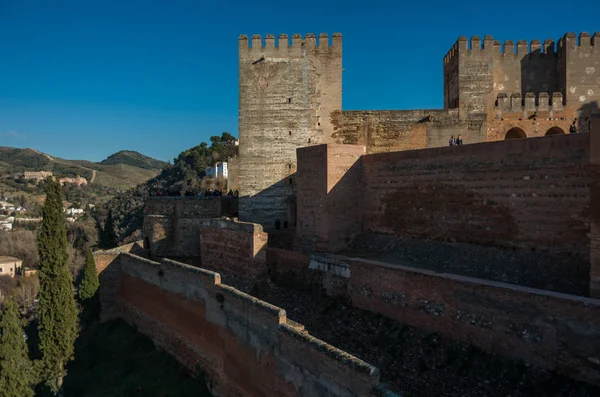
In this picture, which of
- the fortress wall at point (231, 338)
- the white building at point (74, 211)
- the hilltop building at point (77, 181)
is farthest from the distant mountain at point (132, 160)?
the fortress wall at point (231, 338)

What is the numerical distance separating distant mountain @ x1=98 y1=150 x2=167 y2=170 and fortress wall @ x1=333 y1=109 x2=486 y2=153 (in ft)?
450

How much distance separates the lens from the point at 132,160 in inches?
6078

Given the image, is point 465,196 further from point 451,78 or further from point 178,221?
point 178,221

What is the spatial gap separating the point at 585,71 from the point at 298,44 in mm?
10009

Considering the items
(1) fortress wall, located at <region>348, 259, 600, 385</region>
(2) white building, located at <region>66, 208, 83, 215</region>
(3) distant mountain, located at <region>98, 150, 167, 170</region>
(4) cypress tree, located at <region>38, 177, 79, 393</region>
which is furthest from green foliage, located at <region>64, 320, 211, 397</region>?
(3) distant mountain, located at <region>98, 150, 167, 170</region>

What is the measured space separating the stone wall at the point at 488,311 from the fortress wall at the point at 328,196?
2.34 meters

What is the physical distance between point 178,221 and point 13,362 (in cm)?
752

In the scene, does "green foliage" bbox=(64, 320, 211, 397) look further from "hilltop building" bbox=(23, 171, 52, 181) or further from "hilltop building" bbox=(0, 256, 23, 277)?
"hilltop building" bbox=(23, 171, 52, 181)

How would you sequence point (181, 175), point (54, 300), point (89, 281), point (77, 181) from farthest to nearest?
1. point (77, 181)
2. point (181, 175)
3. point (89, 281)
4. point (54, 300)

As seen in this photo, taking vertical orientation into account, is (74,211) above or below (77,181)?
below

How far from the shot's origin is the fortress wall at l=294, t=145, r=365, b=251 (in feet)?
41.5

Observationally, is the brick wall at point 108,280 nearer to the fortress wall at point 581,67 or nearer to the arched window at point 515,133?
the arched window at point 515,133

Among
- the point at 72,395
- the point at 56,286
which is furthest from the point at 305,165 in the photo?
the point at 72,395

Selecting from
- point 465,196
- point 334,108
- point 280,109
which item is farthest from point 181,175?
point 465,196
